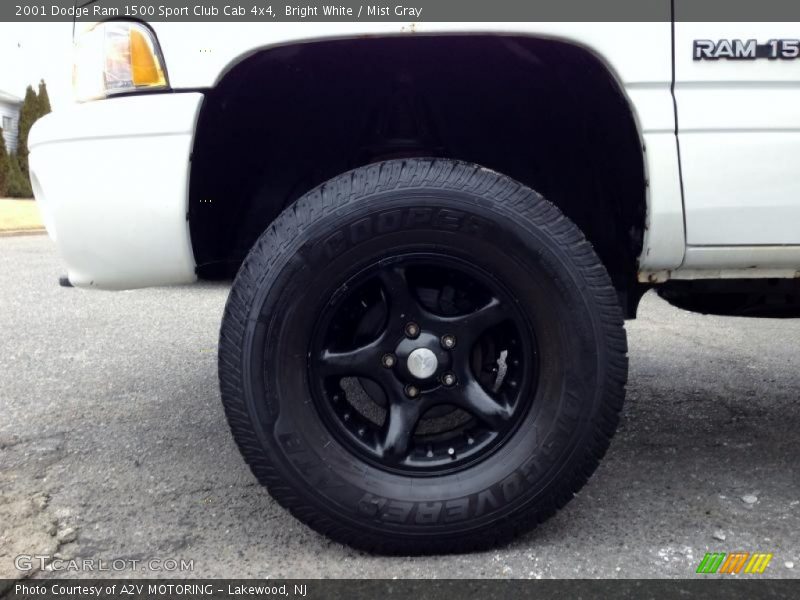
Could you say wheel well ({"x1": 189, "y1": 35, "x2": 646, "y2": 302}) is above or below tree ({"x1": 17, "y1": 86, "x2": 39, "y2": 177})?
above

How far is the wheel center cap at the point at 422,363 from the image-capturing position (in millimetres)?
1920

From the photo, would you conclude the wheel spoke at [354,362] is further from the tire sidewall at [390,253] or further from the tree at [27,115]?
the tree at [27,115]

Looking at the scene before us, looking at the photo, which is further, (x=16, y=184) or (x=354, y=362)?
(x=16, y=184)

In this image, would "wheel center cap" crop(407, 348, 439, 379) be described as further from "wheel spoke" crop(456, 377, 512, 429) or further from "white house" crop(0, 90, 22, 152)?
"white house" crop(0, 90, 22, 152)

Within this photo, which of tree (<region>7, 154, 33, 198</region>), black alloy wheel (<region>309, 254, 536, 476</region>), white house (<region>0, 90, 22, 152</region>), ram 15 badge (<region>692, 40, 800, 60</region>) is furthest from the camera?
white house (<region>0, 90, 22, 152</region>)

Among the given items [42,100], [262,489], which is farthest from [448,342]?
[42,100]

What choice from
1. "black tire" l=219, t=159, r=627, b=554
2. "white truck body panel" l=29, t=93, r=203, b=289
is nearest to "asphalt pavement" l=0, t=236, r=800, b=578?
"black tire" l=219, t=159, r=627, b=554

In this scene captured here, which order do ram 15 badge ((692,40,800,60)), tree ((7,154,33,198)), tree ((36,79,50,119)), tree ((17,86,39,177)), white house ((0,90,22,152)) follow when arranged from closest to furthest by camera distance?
ram 15 badge ((692,40,800,60)) → tree ((7,154,33,198)) → tree ((17,86,39,177)) → tree ((36,79,50,119)) → white house ((0,90,22,152))

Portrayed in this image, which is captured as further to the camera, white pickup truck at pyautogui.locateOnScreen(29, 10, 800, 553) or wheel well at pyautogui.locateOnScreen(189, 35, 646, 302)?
wheel well at pyautogui.locateOnScreen(189, 35, 646, 302)

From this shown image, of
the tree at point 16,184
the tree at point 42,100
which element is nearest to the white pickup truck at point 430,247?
the tree at point 16,184

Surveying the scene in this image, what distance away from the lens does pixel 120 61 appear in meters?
1.87

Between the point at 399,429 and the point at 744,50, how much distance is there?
134 centimetres

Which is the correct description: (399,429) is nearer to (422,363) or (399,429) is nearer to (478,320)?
(422,363)

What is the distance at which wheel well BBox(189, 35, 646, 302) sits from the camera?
200 centimetres
